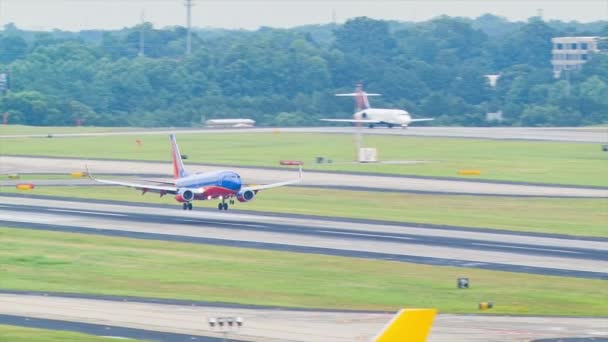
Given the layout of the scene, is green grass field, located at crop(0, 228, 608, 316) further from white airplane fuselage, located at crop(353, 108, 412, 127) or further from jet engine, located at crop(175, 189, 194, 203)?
white airplane fuselage, located at crop(353, 108, 412, 127)

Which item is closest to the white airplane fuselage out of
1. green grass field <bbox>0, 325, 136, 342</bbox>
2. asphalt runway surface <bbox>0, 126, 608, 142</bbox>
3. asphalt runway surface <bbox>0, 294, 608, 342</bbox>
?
asphalt runway surface <bbox>0, 126, 608, 142</bbox>

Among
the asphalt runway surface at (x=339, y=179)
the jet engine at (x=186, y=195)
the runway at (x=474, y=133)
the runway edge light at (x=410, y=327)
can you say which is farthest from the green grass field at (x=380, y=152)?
the runway edge light at (x=410, y=327)

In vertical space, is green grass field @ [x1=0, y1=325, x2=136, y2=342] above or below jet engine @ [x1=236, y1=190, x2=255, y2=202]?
above

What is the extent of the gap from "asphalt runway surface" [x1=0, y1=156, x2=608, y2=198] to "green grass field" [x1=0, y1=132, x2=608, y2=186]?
5.82 m

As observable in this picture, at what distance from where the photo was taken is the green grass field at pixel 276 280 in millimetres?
56000

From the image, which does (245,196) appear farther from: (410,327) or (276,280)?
(410,327)

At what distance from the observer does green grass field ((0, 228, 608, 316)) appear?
56000mm

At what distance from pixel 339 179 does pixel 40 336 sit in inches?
2907

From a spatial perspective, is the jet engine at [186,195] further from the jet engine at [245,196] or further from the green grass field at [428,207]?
the green grass field at [428,207]

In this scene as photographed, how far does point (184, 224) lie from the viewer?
8481 centimetres

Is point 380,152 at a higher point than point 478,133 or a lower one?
higher

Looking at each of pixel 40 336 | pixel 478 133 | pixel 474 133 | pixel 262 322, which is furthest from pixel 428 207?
pixel 478 133

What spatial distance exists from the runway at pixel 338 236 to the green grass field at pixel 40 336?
26131 mm

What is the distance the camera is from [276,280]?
61625 millimetres
